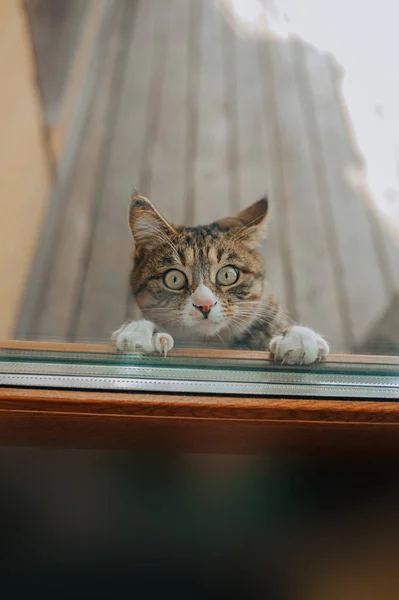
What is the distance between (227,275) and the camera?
95 cm

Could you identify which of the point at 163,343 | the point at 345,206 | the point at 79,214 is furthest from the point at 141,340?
the point at 345,206

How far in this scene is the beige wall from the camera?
51.7 inches

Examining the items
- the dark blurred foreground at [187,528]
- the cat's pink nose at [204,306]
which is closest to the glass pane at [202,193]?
the cat's pink nose at [204,306]

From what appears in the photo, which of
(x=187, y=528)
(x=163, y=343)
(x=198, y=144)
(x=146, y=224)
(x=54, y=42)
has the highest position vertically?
(x=54, y=42)

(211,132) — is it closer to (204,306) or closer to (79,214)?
(79,214)

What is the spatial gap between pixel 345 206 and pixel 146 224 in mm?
757

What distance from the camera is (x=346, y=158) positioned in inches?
63.7

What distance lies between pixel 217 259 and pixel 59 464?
0.41m

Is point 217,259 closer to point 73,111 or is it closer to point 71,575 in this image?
point 71,575

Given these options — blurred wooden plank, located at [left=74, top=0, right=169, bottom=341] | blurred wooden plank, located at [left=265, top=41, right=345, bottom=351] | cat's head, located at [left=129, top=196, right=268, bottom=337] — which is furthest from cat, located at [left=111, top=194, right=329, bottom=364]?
blurred wooden plank, located at [left=265, top=41, right=345, bottom=351]

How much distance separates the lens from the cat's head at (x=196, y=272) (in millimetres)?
899

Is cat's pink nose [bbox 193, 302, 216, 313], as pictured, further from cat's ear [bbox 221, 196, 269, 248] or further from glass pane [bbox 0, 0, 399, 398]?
cat's ear [bbox 221, 196, 269, 248]

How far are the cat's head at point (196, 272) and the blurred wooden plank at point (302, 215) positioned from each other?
244 millimetres

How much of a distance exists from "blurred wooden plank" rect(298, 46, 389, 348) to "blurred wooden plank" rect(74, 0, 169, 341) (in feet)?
1.59
